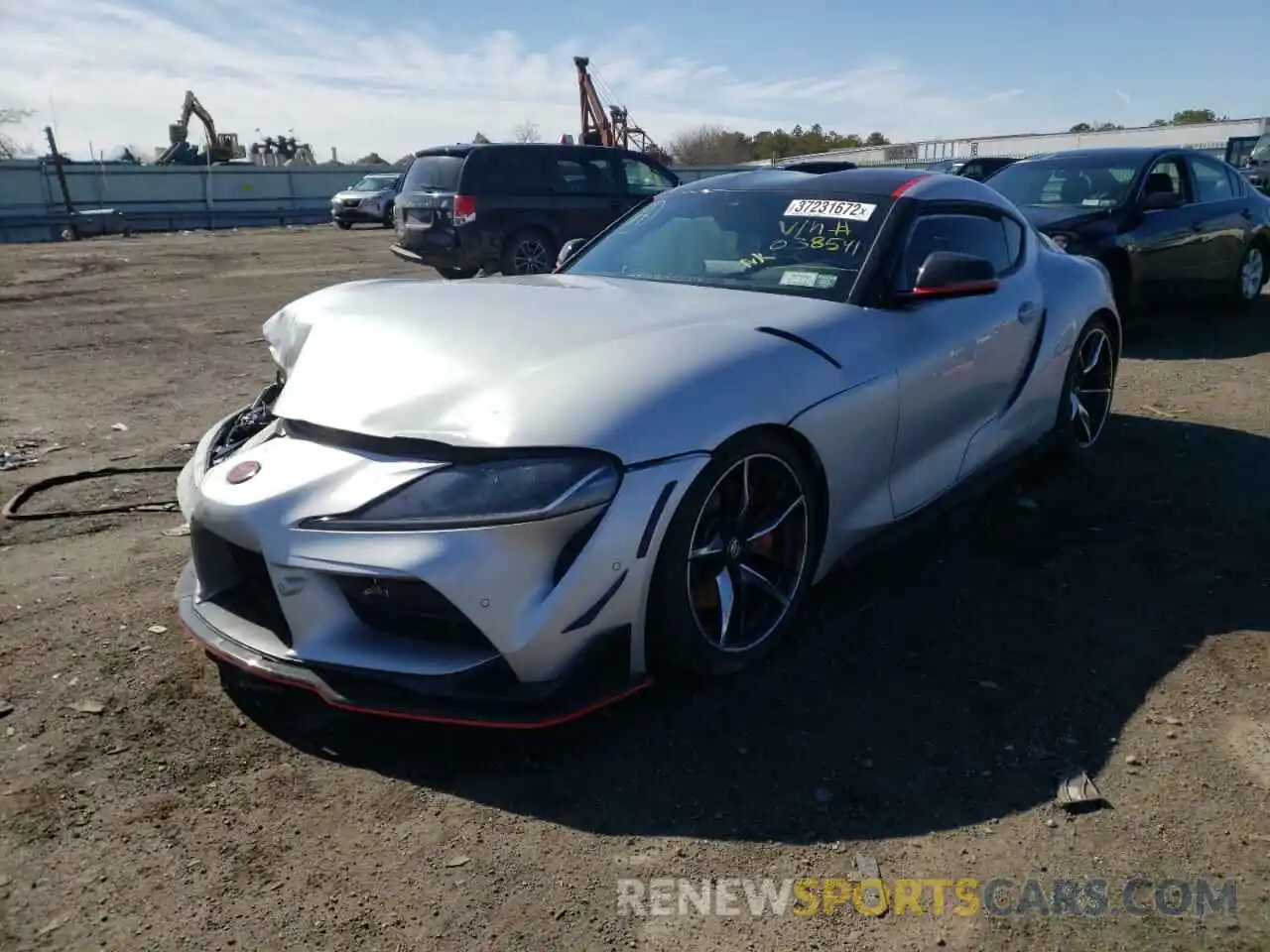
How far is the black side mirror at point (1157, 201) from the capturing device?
27.3 feet

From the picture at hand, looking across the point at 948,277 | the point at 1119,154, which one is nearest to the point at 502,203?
the point at 1119,154

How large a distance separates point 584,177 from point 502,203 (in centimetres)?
133

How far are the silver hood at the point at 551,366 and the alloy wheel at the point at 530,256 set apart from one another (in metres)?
8.82

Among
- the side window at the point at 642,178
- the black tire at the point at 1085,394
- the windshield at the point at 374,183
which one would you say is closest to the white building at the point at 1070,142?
the windshield at the point at 374,183

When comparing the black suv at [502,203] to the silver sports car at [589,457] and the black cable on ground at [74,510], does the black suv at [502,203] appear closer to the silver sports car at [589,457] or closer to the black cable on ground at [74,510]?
the black cable on ground at [74,510]

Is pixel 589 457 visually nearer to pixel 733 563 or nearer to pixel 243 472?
pixel 733 563

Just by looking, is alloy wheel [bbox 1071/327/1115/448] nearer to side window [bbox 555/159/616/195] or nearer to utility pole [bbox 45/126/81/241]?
side window [bbox 555/159/616/195]

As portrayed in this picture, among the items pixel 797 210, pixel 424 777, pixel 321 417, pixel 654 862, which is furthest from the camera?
pixel 797 210

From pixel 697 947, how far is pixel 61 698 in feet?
6.66

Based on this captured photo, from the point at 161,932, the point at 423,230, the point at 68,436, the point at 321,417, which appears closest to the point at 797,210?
the point at 321,417

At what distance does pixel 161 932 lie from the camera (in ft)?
7.04

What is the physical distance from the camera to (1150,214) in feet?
27.4

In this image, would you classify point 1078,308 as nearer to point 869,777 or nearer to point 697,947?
point 869,777

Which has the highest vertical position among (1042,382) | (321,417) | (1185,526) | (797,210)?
(797,210)
